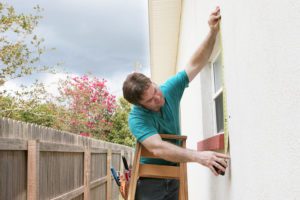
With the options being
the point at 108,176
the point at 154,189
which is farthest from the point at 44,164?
the point at 108,176

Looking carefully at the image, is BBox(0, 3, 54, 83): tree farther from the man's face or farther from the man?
the man's face

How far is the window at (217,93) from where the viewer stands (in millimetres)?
4086

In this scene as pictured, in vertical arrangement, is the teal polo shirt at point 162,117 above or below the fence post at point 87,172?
above

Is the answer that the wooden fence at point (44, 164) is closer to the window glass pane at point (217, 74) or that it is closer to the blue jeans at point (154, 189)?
the blue jeans at point (154, 189)

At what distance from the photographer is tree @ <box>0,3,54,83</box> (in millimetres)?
9344

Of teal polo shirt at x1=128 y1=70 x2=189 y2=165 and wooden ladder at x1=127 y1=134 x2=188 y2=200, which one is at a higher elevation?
teal polo shirt at x1=128 y1=70 x2=189 y2=165

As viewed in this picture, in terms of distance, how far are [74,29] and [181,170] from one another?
18.9m

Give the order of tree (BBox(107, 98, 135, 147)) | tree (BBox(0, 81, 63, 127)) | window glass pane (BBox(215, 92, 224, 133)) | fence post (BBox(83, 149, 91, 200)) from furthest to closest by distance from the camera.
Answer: tree (BBox(107, 98, 135, 147)) < tree (BBox(0, 81, 63, 127)) < fence post (BBox(83, 149, 91, 200)) < window glass pane (BBox(215, 92, 224, 133))

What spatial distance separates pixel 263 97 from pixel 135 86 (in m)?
1.47

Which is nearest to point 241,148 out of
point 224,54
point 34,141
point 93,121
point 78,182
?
point 224,54

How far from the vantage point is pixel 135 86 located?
10.7 ft

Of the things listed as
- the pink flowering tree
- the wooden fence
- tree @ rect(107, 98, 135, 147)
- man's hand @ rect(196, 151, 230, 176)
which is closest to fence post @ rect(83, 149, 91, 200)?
the wooden fence

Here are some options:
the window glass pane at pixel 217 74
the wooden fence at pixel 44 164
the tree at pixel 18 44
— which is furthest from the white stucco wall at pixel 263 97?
the tree at pixel 18 44

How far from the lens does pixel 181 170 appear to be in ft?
11.4
